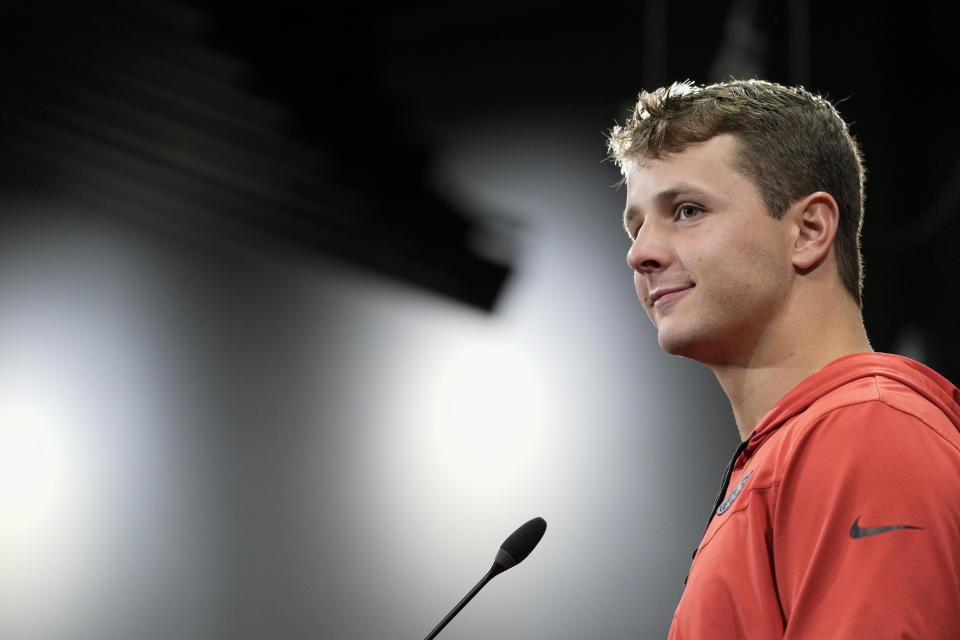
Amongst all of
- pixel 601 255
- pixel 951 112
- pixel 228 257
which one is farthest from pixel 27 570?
pixel 951 112

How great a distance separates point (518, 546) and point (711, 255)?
0.48 metres

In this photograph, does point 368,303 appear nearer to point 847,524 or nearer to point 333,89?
point 333,89

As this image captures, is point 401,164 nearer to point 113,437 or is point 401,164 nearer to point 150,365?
point 150,365

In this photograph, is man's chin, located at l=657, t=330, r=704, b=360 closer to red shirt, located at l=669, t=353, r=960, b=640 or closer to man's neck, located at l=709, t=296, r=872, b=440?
man's neck, located at l=709, t=296, r=872, b=440

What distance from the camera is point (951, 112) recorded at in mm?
2281

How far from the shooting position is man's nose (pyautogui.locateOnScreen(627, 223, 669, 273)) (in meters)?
1.02

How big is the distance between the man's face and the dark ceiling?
4.68 ft

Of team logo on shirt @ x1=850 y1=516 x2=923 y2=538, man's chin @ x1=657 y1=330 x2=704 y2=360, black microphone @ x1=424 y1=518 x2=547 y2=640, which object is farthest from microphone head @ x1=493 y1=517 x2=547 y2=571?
team logo on shirt @ x1=850 y1=516 x2=923 y2=538

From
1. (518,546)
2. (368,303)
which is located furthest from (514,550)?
(368,303)

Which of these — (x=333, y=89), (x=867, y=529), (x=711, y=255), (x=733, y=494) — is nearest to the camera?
(x=867, y=529)

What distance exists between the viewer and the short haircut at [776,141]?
40.1 inches

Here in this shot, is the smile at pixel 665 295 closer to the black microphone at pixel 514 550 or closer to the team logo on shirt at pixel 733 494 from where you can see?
the team logo on shirt at pixel 733 494

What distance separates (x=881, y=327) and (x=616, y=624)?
3.15 ft

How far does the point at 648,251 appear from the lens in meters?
1.03
